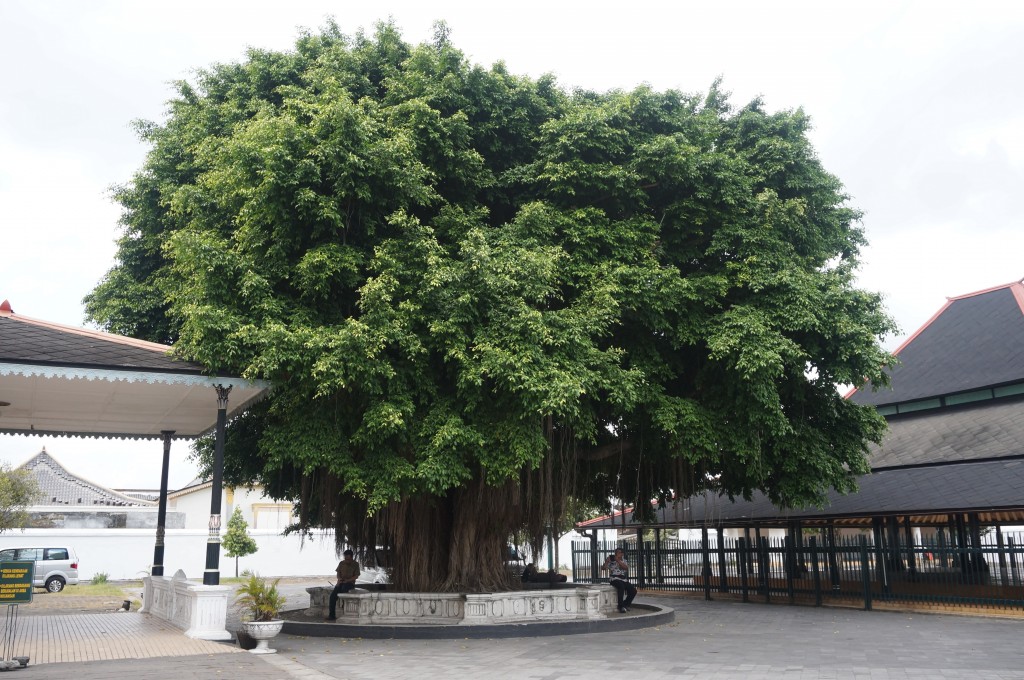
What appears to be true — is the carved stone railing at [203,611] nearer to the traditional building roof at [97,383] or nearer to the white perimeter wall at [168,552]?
the traditional building roof at [97,383]

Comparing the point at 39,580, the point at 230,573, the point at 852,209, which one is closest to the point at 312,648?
the point at 852,209

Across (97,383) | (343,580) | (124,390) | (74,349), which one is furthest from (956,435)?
(74,349)

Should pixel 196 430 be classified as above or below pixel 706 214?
below

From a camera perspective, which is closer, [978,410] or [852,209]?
[852,209]

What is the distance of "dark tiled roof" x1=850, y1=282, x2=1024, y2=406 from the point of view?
22.7 m

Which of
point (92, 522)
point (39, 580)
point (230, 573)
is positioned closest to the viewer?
point (39, 580)

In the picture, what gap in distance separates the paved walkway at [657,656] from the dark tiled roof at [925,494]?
2.47m

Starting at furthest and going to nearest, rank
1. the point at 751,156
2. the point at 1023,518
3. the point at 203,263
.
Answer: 1. the point at 1023,518
2. the point at 751,156
3. the point at 203,263

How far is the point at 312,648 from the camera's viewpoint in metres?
13.6

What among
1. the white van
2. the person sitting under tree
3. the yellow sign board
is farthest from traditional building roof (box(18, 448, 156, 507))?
the yellow sign board

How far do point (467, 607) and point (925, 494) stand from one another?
11.3 meters

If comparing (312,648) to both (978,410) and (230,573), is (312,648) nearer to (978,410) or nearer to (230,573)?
(978,410)

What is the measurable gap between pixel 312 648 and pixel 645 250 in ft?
30.4

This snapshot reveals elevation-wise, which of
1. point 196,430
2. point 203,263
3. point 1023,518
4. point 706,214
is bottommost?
point 1023,518
